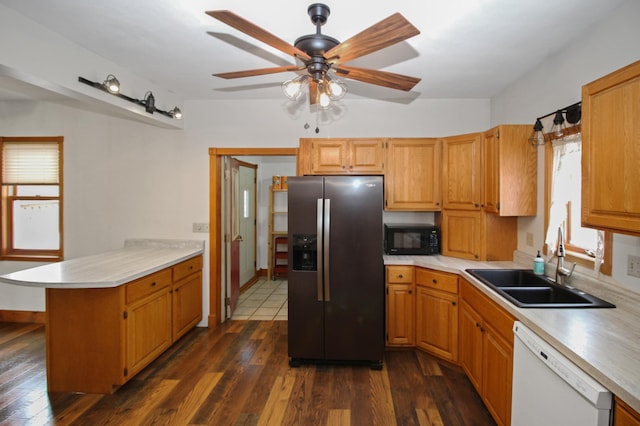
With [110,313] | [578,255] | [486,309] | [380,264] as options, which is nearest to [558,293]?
[578,255]

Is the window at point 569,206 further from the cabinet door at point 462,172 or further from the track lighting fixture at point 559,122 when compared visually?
the cabinet door at point 462,172

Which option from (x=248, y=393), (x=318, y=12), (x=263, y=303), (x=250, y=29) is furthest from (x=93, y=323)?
(x=318, y=12)

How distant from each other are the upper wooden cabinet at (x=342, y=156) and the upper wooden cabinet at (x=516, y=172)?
1075 mm

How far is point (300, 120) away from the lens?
3605 millimetres

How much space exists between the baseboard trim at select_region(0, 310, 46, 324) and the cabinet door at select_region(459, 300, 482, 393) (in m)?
4.41

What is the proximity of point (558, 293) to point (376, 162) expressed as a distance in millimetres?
1856

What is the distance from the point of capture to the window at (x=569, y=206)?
2.09 metres

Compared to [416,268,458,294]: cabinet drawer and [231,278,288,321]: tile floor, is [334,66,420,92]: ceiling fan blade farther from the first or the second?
[231,278,288,321]: tile floor

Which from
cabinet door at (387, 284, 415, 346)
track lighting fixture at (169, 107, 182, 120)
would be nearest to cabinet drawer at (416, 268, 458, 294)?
cabinet door at (387, 284, 415, 346)

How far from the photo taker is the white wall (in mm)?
1791

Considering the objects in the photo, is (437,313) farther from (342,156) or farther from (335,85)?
(335,85)

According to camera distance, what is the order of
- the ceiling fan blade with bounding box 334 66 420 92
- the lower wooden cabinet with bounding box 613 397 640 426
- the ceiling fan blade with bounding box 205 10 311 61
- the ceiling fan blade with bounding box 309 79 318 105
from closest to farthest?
the lower wooden cabinet with bounding box 613 397 640 426, the ceiling fan blade with bounding box 205 10 311 61, the ceiling fan blade with bounding box 334 66 420 92, the ceiling fan blade with bounding box 309 79 318 105

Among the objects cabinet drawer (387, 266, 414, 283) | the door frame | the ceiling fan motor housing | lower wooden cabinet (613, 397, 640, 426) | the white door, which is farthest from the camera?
the white door

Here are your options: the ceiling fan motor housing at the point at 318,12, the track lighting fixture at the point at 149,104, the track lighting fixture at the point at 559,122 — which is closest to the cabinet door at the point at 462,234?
the track lighting fixture at the point at 559,122
